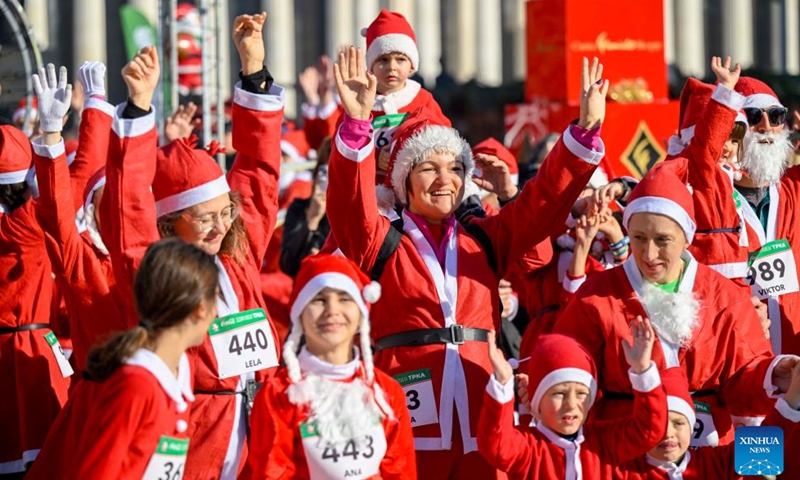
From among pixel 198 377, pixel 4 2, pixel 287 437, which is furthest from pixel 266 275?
pixel 287 437

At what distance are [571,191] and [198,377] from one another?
1.67m

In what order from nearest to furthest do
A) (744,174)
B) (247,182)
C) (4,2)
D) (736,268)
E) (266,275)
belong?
(247,182), (736,268), (744,174), (4,2), (266,275)

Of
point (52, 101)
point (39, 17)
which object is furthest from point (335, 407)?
point (39, 17)

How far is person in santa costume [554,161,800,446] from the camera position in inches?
247

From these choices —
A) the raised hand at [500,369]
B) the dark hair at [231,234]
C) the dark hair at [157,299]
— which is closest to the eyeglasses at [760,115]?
the raised hand at [500,369]

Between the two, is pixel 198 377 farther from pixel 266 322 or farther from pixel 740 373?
pixel 740 373

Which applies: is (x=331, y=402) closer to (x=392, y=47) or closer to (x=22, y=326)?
(x=22, y=326)

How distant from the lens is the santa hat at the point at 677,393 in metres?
6.12

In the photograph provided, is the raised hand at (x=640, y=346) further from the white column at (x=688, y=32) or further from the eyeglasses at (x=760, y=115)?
the white column at (x=688, y=32)

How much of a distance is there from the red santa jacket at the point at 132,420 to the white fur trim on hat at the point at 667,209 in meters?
2.19

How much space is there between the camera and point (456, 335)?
628cm

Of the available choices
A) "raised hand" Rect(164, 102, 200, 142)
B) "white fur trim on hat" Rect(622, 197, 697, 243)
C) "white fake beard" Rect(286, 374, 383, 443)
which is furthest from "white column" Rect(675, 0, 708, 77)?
"white fake beard" Rect(286, 374, 383, 443)

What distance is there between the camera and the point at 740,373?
6352 millimetres

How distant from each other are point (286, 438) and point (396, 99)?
3.17 m
